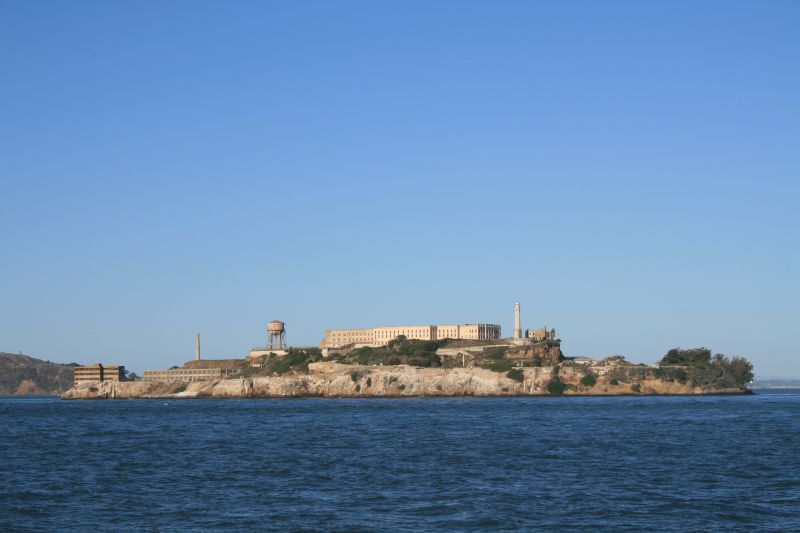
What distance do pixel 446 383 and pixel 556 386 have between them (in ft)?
63.1

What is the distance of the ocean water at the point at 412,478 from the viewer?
32688mm

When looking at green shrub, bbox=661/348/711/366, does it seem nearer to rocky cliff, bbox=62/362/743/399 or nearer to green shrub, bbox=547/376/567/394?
rocky cliff, bbox=62/362/743/399

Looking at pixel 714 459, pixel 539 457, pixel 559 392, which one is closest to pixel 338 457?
pixel 539 457

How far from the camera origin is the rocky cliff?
15512 centimetres

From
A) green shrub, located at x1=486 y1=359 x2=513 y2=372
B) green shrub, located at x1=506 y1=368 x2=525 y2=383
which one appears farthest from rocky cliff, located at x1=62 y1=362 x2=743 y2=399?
green shrub, located at x1=486 y1=359 x2=513 y2=372

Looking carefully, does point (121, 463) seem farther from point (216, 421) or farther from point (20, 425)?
point (20, 425)

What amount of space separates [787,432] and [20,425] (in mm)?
77652

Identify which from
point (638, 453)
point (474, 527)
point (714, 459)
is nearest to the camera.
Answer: point (474, 527)

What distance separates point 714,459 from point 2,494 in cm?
3720

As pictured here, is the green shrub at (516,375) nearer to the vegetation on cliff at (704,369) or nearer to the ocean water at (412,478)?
the vegetation on cliff at (704,369)

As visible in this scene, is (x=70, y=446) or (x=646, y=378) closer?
(x=70, y=446)

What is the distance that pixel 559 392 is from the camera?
504ft

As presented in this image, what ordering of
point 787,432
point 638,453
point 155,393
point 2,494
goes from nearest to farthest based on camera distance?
point 2,494, point 638,453, point 787,432, point 155,393

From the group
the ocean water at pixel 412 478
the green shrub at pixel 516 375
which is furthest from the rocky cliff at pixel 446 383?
the ocean water at pixel 412 478
